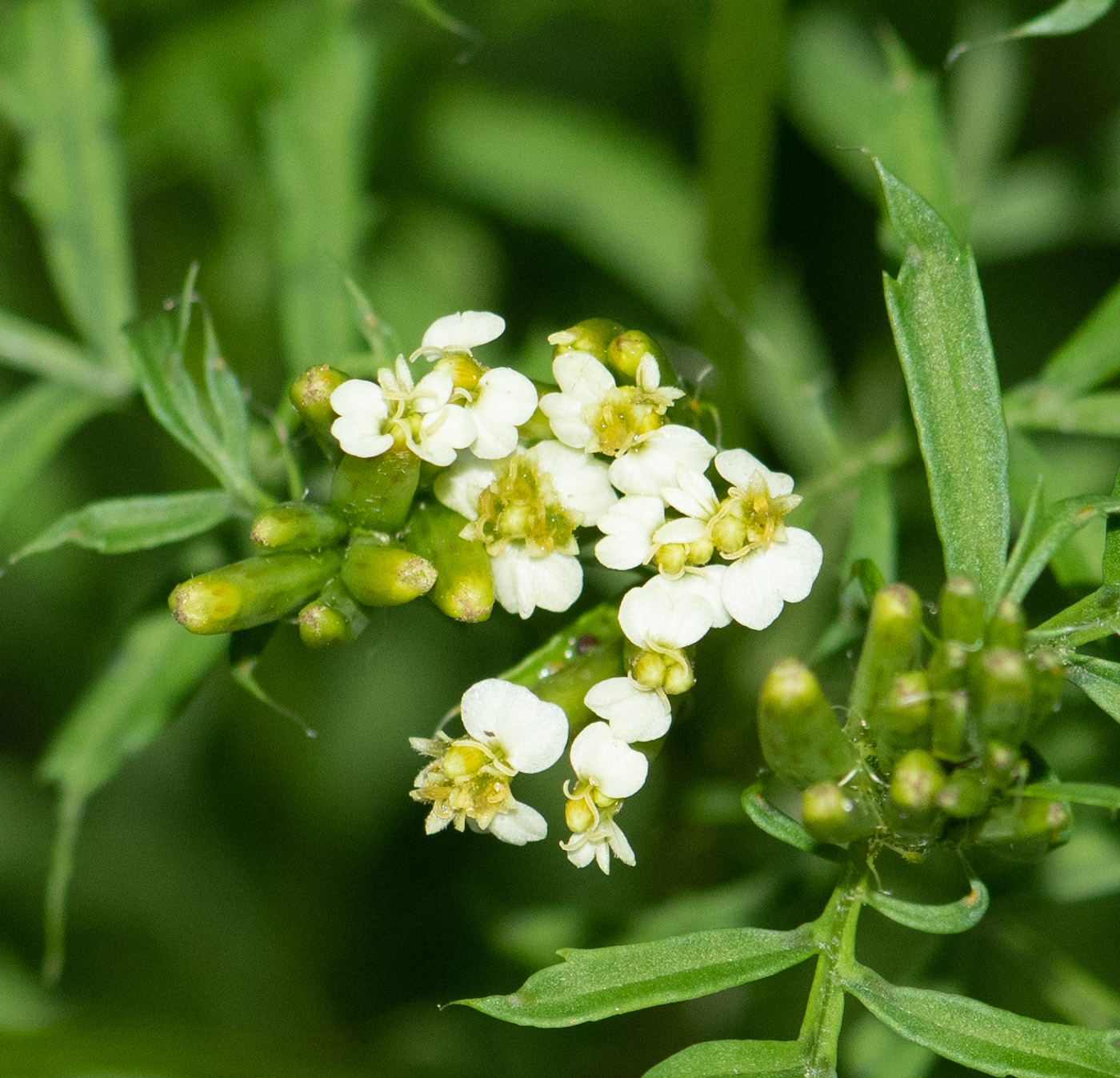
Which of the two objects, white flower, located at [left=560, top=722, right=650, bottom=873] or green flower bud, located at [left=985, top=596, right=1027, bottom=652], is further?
white flower, located at [left=560, top=722, right=650, bottom=873]

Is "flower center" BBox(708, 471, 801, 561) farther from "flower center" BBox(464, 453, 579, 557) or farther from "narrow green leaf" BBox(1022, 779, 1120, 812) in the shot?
"narrow green leaf" BBox(1022, 779, 1120, 812)

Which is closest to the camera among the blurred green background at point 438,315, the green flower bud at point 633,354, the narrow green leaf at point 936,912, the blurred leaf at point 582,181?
the narrow green leaf at point 936,912

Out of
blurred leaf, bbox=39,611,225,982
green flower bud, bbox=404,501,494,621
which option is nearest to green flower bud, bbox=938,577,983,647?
green flower bud, bbox=404,501,494,621

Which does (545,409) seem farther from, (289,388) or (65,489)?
(65,489)

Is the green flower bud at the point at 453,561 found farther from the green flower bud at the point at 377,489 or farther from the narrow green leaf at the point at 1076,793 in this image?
the narrow green leaf at the point at 1076,793

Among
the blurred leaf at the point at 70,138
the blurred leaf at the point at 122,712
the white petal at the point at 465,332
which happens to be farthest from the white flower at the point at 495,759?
the blurred leaf at the point at 70,138

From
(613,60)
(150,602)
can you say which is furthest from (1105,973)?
(613,60)

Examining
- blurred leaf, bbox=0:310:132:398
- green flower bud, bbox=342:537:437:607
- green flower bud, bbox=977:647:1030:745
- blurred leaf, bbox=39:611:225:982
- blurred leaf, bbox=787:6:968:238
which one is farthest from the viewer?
blurred leaf, bbox=0:310:132:398
